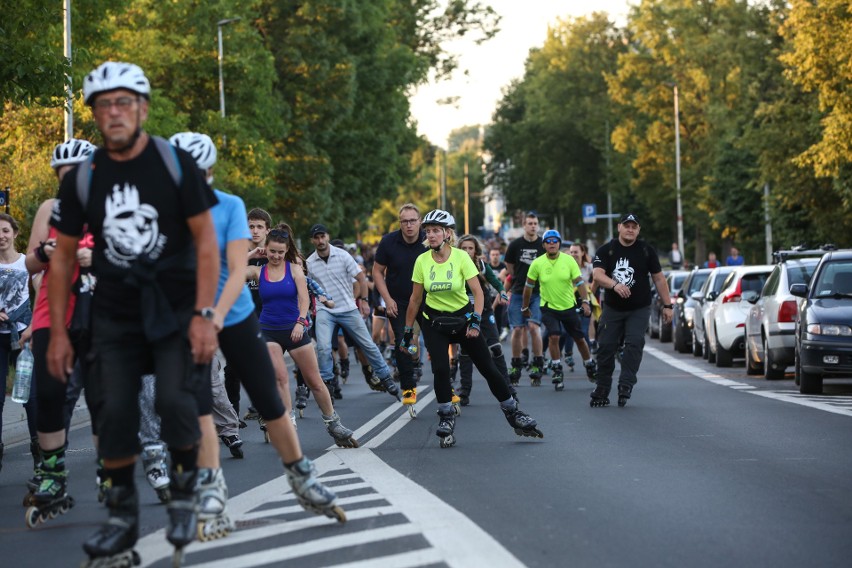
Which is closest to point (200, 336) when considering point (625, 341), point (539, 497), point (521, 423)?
point (539, 497)

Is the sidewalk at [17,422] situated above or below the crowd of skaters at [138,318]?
below

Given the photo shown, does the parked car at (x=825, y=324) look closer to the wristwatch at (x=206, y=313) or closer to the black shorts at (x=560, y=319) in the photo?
the black shorts at (x=560, y=319)

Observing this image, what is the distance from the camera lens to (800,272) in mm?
20875

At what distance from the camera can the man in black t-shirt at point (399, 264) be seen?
15914mm

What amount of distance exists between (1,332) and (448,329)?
346 centimetres

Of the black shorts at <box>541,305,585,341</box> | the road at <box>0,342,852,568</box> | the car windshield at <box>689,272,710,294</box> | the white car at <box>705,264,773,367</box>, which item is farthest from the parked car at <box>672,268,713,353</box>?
the road at <box>0,342,852,568</box>

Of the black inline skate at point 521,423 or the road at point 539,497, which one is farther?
the black inline skate at point 521,423

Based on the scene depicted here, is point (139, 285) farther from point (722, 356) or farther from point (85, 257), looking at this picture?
point (722, 356)

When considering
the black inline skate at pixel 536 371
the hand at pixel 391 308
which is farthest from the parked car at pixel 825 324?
the hand at pixel 391 308

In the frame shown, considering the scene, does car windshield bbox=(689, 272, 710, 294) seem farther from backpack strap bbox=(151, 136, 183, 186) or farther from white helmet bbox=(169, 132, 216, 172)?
backpack strap bbox=(151, 136, 183, 186)

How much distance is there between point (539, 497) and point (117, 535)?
3.06 metres

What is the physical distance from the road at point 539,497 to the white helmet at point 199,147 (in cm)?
174

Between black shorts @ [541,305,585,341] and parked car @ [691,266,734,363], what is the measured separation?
6309 millimetres

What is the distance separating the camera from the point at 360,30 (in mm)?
50281
